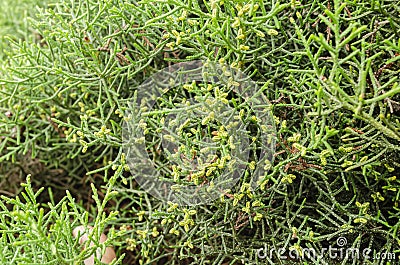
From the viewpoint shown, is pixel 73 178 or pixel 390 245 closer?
pixel 390 245

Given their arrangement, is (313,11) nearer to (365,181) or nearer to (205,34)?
(205,34)

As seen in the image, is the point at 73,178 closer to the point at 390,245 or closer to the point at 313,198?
the point at 313,198

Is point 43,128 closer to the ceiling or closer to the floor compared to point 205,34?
closer to the floor

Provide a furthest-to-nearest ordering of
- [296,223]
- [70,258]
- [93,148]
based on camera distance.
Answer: [93,148]
[296,223]
[70,258]

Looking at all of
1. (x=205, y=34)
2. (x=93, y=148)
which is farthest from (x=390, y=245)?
(x=93, y=148)

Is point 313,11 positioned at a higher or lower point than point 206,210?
higher

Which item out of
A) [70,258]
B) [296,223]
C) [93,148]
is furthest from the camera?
[93,148]

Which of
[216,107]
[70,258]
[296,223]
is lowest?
[296,223]

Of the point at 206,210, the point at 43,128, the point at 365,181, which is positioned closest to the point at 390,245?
the point at 365,181

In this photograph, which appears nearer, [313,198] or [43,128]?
[313,198]
